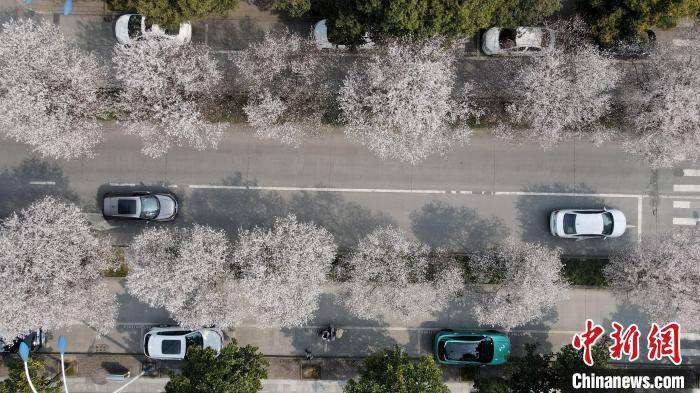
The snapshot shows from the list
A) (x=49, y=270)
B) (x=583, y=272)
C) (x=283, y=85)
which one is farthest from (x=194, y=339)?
(x=583, y=272)

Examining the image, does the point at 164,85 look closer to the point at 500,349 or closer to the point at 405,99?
the point at 405,99

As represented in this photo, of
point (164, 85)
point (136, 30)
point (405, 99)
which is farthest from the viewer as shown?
point (136, 30)

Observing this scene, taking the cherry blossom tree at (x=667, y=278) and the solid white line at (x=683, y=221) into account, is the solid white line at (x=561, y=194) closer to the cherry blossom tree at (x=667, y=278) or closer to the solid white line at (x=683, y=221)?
the solid white line at (x=683, y=221)

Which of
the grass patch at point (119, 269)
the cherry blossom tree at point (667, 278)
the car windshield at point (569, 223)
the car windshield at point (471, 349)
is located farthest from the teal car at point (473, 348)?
the grass patch at point (119, 269)

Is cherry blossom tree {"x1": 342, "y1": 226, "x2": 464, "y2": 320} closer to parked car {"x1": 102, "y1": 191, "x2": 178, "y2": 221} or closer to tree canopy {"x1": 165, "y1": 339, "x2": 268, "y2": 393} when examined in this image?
tree canopy {"x1": 165, "y1": 339, "x2": 268, "y2": 393}

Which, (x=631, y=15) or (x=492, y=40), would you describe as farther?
(x=492, y=40)

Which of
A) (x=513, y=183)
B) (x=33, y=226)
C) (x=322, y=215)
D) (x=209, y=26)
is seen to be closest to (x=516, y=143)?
(x=513, y=183)

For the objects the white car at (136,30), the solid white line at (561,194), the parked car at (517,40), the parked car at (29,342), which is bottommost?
the parked car at (29,342)
